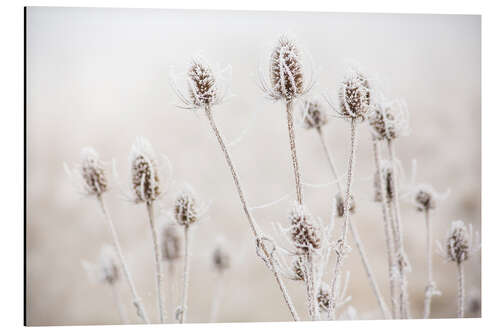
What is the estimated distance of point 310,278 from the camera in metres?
1.81

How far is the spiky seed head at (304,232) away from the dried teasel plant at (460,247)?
0.76 m

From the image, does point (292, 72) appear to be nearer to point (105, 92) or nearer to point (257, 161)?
point (257, 161)

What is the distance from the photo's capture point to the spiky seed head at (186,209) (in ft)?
6.59

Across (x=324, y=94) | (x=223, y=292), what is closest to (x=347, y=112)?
(x=324, y=94)

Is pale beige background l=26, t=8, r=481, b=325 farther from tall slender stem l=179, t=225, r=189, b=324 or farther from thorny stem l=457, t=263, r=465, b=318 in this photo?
tall slender stem l=179, t=225, r=189, b=324

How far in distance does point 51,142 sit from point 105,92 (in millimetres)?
272

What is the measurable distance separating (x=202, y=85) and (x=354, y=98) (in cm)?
48

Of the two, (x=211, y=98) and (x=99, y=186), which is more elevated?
(x=211, y=98)

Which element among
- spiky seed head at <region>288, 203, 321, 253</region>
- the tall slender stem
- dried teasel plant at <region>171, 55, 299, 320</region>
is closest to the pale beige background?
the tall slender stem

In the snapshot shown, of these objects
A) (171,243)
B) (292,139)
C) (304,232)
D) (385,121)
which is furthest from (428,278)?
(171,243)

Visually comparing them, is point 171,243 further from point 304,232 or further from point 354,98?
point 354,98

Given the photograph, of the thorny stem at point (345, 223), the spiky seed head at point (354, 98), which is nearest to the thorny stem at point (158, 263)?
the thorny stem at point (345, 223)

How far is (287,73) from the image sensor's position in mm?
1843

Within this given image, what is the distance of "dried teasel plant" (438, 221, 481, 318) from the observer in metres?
2.27
